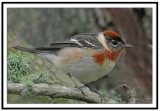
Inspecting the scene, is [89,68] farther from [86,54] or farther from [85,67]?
[86,54]

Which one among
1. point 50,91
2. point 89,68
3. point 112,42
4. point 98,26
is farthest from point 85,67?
point 98,26

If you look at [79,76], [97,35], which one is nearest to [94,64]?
[79,76]

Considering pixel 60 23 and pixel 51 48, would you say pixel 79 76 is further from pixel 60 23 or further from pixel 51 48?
pixel 60 23

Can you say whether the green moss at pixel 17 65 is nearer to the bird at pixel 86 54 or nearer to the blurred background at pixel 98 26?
the bird at pixel 86 54

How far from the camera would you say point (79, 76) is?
4383 mm

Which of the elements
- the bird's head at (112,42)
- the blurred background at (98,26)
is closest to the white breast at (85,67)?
the bird's head at (112,42)

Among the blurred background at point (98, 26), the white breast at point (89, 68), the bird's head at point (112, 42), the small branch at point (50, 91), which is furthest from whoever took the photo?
the blurred background at point (98, 26)

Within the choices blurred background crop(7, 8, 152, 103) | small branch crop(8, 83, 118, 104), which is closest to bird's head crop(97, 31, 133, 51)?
small branch crop(8, 83, 118, 104)

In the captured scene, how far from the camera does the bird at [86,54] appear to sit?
4.29 meters

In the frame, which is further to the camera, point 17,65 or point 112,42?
point 112,42

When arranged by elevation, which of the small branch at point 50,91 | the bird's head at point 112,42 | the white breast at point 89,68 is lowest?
the small branch at point 50,91

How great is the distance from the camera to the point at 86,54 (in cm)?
434
